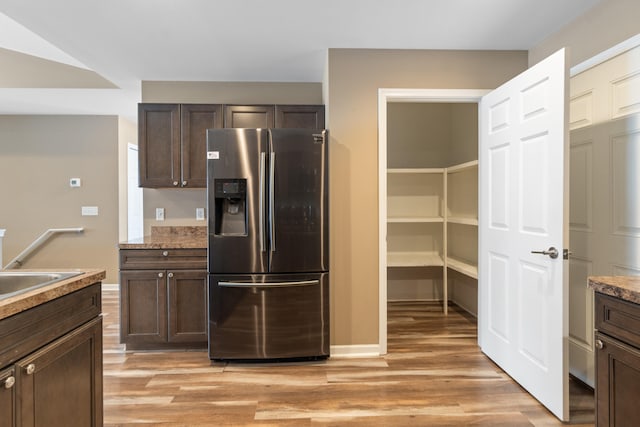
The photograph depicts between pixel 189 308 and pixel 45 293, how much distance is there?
1.75 metres

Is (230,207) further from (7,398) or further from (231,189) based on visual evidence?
(7,398)

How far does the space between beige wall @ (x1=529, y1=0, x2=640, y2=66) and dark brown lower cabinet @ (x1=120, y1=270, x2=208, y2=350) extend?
308cm

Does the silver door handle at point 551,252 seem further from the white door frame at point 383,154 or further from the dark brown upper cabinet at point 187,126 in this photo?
the dark brown upper cabinet at point 187,126

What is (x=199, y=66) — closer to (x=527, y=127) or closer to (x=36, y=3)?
(x=36, y=3)

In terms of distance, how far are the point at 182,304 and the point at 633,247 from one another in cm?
303

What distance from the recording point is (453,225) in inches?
173

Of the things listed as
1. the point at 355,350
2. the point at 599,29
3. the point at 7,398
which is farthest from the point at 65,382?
the point at 599,29

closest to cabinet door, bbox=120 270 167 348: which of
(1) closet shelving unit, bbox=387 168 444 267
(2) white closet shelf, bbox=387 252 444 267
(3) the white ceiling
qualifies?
(3) the white ceiling

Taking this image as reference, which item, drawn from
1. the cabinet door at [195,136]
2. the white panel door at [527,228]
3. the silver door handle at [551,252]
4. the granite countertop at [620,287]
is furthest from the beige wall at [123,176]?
the granite countertop at [620,287]

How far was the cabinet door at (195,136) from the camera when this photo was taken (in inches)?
129

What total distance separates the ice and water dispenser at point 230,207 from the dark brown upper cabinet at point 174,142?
0.64 m

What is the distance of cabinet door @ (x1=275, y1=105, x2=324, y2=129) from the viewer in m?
3.30

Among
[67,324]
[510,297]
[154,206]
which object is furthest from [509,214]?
[154,206]

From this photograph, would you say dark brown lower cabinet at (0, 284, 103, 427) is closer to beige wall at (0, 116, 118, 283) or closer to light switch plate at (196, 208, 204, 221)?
light switch plate at (196, 208, 204, 221)
